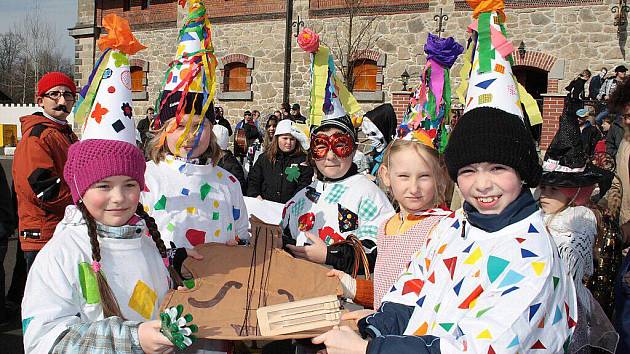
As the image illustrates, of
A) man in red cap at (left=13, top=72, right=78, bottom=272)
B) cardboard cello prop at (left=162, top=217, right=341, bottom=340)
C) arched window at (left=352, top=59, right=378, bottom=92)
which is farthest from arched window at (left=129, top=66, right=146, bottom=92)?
cardboard cello prop at (left=162, top=217, right=341, bottom=340)

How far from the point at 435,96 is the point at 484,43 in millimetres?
1364

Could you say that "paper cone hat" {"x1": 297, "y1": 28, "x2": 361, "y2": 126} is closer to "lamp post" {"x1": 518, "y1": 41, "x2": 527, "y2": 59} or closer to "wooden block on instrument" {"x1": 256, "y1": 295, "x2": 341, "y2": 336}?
"wooden block on instrument" {"x1": 256, "y1": 295, "x2": 341, "y2": 336}

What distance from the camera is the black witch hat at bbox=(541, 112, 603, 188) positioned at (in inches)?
144

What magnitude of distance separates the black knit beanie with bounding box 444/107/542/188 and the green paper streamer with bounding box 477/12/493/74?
0.22 m

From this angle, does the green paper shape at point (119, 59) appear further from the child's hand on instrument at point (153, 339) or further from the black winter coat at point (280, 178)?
the black winter coat at point (280, 178)

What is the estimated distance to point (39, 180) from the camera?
471 cm

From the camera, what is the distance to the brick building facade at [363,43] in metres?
13.9

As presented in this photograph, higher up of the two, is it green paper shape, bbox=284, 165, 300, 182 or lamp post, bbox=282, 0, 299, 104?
lamp post, bbox=282, 0, 299, 104

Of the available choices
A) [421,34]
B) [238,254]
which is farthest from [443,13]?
[238,254]

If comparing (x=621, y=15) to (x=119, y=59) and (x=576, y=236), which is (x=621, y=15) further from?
(x=119, y=59)

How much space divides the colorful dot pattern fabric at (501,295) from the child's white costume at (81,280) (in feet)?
3.45

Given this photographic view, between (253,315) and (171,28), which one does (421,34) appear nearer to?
(171,28)

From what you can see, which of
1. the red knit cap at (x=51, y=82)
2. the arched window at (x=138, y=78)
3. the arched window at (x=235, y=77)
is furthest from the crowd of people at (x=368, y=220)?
the arched window at (x=138, y=78)

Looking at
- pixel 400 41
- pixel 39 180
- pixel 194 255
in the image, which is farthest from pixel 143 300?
pixel 400 41
